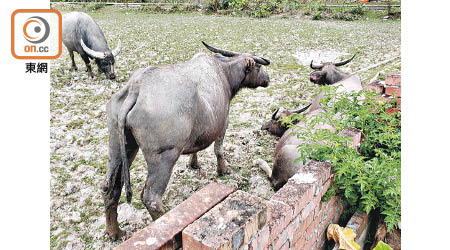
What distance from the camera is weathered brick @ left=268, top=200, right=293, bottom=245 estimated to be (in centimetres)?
215

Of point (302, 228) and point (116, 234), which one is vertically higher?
point (302, 228)

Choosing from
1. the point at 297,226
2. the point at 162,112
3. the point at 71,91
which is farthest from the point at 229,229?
the point at 71,91

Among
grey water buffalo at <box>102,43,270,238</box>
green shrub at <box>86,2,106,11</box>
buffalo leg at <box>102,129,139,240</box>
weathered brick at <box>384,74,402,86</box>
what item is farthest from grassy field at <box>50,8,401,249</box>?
green shrub at <box>86,2,106,11</box>

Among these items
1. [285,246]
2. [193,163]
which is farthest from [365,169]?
[193,163]

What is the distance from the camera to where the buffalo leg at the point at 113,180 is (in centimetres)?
307

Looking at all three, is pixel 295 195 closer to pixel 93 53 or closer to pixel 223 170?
pixel 223 170

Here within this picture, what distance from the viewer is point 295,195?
2.45 m

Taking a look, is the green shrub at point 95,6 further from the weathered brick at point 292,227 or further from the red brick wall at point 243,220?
the weathered brick at point 292,227

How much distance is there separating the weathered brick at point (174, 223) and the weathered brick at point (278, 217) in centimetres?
34

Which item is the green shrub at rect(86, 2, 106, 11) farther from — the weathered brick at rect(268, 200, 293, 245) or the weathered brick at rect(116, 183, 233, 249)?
the weathered brick at rect(268, 200, 293, 245)

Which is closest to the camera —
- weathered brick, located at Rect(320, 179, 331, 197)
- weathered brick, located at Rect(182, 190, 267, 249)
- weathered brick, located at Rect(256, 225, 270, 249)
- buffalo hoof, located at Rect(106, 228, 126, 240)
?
weathered brick, located at Rect(182, 190, 267, 249)

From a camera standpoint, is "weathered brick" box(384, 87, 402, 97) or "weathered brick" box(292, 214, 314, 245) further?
"weathered brick" box(384, 87, 402, 97)

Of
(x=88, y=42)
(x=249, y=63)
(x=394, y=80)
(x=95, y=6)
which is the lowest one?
(x=394, y=80)

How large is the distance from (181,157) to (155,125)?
7.11 ft
